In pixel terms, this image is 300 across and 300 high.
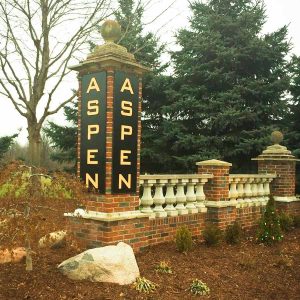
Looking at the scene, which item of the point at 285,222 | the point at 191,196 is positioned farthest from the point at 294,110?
the point at 191,196

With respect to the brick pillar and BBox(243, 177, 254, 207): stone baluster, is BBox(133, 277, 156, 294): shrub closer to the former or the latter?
the brick pillar

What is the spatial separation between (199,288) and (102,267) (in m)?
1.30

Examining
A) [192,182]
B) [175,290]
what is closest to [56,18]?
[192,182]

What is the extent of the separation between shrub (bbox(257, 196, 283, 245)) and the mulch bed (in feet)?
1.27

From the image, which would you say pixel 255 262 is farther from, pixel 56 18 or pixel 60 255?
pixel 56 18

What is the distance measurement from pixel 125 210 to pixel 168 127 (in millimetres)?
8542

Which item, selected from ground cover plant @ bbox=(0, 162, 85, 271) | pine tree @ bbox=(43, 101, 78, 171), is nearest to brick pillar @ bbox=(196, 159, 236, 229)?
ground cover plant @ bbox=(0, 162, 85, 271)

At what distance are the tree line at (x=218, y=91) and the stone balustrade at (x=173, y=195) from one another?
5138 millimetres

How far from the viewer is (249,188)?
10.0 m

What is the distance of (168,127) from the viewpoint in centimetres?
1468

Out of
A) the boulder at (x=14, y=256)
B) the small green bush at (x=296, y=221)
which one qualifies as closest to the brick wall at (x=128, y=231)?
the boulder at (x=14, y=256)

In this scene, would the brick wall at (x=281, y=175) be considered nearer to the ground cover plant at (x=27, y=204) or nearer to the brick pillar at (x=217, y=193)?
the brick pillar at (x=217, y=193)

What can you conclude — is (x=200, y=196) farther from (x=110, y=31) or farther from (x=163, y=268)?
(x=110, y=31)

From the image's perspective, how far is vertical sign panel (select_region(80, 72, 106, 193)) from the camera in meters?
6.32
